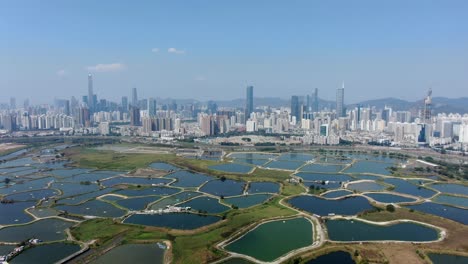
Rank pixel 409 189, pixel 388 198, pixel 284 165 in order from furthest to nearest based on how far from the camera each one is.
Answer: pixel 284 165, pixel 409 189, pixel 388 198

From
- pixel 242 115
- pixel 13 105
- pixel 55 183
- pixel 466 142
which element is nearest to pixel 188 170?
pixel 55 183

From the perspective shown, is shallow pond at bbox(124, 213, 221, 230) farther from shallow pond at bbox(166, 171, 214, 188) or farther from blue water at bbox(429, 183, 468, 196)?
blue water at bbox(429, 183, 468, 196)

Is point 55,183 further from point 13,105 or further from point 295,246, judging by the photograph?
point 13,105

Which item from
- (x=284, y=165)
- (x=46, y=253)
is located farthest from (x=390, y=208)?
(x=46, y=253)

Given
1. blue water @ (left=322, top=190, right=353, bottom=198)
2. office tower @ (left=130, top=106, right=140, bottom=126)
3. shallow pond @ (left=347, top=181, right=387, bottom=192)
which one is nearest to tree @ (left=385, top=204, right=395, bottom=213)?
blue water @ (left=322, top=190, right=353, bottom=198)

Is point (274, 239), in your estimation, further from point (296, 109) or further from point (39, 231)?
point (296, 109)
